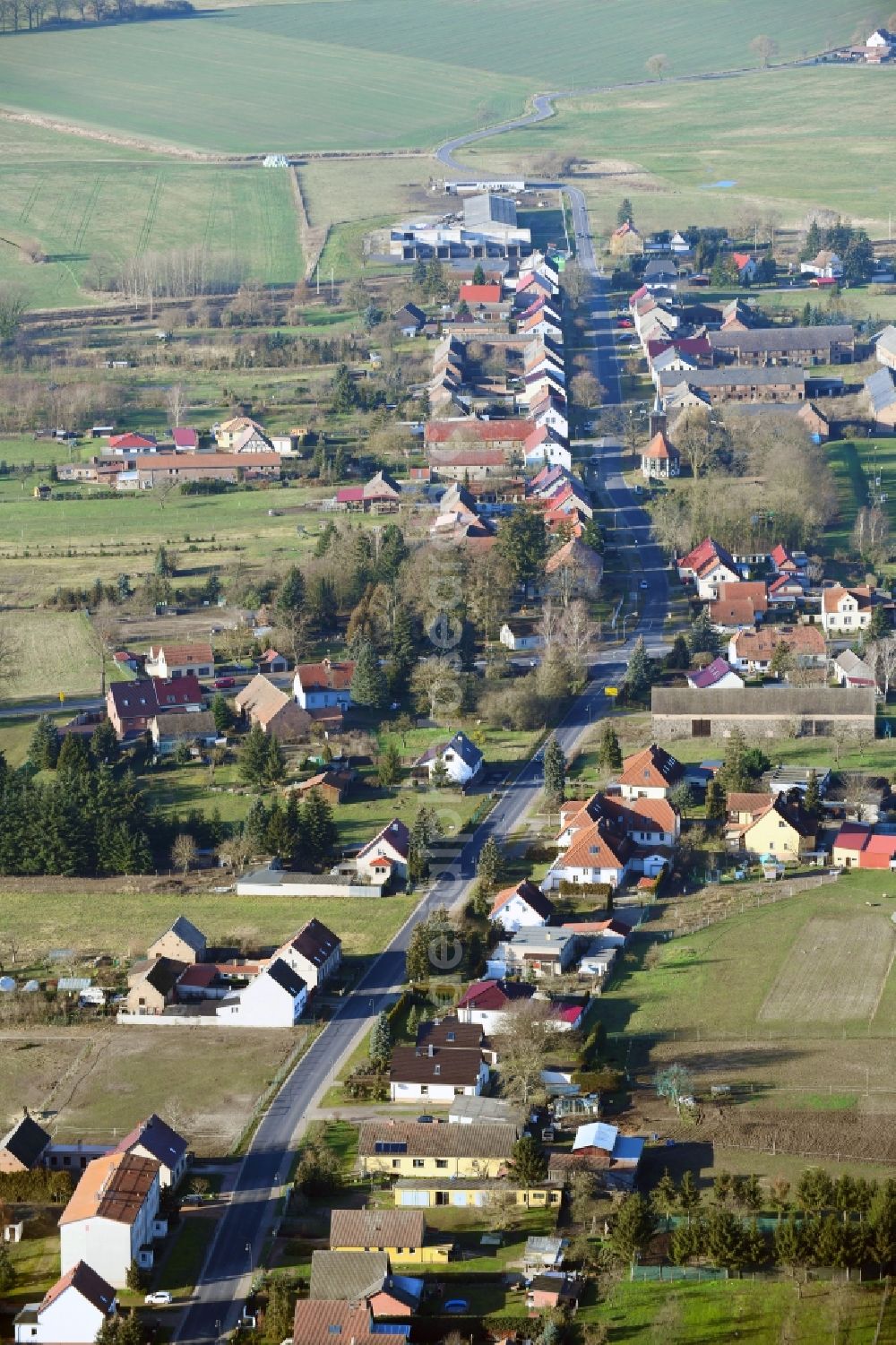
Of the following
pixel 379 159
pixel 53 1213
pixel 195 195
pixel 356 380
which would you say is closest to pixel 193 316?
pixel 356 380

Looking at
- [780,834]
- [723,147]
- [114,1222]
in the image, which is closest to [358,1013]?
[114,1222]

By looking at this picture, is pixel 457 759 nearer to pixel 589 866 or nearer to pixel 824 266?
pixel 589 866

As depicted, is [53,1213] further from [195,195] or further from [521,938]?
[195,195]

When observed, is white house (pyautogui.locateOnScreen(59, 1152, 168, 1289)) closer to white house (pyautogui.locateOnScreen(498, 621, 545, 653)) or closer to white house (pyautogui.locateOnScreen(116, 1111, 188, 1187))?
white house (pyautogui.locateOnScreen(116, 1111, 188, 1187))

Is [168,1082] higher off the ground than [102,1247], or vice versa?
[102,1247]

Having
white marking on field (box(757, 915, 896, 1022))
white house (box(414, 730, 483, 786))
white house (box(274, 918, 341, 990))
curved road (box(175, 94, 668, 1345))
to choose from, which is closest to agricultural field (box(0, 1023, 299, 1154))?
curved road (box(175, 94, 668, 1345))

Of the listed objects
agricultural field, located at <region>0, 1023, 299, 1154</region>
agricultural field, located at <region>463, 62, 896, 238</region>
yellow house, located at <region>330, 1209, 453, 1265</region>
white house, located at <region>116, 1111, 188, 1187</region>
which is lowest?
agricultural field, located at <region>463, 62, 896, 238</region>
